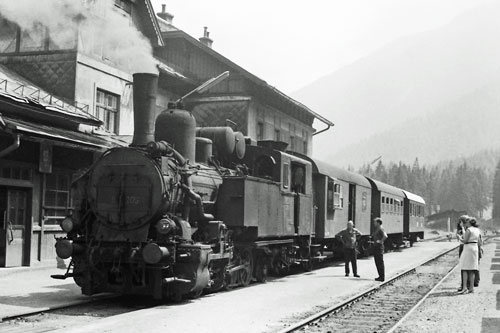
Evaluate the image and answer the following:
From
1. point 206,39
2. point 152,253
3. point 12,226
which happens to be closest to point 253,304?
point 152,253

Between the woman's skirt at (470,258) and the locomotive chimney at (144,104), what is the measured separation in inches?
270

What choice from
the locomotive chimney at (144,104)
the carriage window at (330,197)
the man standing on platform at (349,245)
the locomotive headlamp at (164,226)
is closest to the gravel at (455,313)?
the man standing on platform at (349,245)

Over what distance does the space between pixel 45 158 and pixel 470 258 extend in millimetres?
10223

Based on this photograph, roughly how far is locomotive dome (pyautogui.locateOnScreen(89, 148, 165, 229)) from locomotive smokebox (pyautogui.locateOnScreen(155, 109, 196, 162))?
98 centimetres

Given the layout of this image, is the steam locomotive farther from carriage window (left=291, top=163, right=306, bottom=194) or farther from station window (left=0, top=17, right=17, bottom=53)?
station window (left=0, top=17, right=17, bottom=53)

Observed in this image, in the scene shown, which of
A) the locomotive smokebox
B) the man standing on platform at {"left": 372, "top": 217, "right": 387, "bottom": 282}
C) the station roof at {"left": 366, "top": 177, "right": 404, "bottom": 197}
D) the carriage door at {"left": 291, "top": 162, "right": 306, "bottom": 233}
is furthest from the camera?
the station roof at {"left": 366, "top": 177, "right": 404, "bottom": 197}

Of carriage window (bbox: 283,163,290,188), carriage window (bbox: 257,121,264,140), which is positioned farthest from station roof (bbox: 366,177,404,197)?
carriage window (bbox: 283,163,290,188)

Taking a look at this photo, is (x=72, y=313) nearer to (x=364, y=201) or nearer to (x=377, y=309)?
(x=377, y=309)

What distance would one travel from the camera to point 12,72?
17812 millimetres

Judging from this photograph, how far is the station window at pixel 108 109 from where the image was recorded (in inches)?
737

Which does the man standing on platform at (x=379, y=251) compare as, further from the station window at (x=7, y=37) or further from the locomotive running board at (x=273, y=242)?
the station window at (x=7, y=37)

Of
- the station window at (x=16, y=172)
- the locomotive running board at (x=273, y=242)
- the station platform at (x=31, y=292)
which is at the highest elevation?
the station window at (x=16, y=172)

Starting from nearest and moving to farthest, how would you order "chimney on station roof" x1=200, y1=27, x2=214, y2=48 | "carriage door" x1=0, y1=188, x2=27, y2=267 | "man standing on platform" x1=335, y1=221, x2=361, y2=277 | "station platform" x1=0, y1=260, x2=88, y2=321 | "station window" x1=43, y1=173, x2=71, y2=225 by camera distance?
"station platform" x1=0, y1=260, x2=88, y2=321 < "carriage door" x1=0, y1=188, x2=27, y2=267 < "man standing on platform" x1=335, y1=221, x2=361, y2=277 < "station window" x1=43, y1=173, x2=71, y2=225 < "chimney on station roof" x1=200, y1=27, x2=214, y2=48

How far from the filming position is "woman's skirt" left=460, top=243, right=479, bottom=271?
12.3 metres
